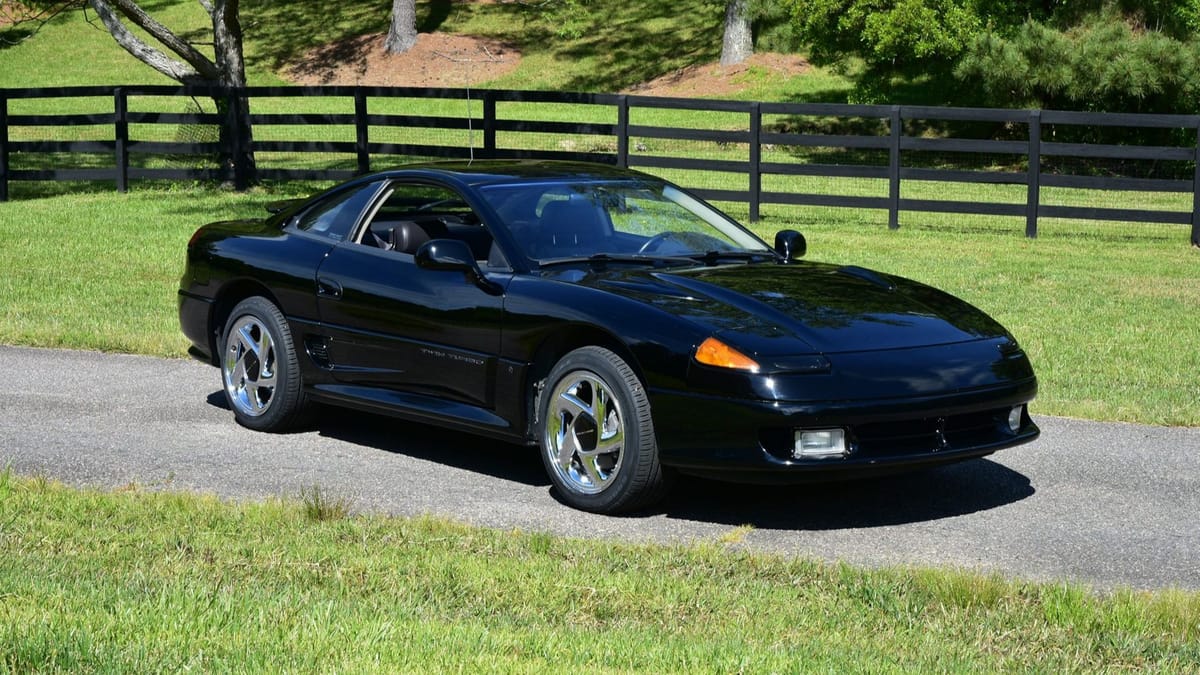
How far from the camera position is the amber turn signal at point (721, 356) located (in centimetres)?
636

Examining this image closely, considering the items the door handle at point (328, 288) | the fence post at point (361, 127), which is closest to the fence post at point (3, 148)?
the fence post at point (361, 127)

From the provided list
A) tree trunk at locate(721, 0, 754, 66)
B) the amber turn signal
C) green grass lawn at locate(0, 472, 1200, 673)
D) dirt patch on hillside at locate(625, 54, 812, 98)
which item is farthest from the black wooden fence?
tree trunk at locate(721, 0, 754, 66)

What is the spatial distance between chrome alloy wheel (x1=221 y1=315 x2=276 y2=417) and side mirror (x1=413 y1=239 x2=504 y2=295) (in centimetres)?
138

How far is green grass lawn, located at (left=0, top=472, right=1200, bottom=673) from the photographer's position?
439 centimetres

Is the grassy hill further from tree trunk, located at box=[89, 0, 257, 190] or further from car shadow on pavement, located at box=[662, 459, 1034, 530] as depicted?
car shadow on pavement, located at box=[662, 459, 1034, 530]

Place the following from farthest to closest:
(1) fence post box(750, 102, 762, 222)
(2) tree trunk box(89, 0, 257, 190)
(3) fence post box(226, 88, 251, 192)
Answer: (2) tree trunk box(89, 0, 257, 190) → (3) fence post box(226, 88, 251, 192) → (1) fence post box(750, 102, 762, 222)

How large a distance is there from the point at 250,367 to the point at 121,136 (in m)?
14.1

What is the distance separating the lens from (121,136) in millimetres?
21641

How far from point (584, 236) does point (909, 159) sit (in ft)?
77.4

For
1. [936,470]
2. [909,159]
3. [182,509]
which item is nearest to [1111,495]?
[936,470]

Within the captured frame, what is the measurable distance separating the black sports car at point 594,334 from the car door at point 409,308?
11mm

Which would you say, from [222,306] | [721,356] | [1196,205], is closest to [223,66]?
[1196,205]

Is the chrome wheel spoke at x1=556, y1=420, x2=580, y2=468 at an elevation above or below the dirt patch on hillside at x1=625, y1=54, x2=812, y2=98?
below

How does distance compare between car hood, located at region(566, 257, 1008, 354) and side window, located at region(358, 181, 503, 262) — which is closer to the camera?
car hood, located at region(566, 257, 1008, 354)
